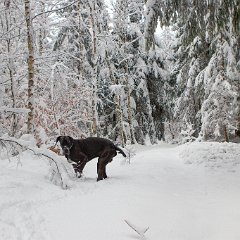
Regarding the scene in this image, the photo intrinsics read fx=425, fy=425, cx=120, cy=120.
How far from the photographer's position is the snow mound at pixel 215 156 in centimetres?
1265

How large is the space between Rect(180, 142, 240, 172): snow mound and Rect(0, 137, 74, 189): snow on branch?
5557mm

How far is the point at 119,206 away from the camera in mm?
7148

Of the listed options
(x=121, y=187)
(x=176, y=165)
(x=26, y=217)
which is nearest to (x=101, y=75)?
(x=176, y=165)

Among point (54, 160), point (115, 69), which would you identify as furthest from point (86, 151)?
point (115, 69)

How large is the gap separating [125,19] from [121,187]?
18864 mm

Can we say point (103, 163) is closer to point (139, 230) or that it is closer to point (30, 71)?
point (139, 230)

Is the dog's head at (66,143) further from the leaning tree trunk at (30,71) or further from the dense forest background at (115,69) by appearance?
the leaning tree trunk at (30,71)

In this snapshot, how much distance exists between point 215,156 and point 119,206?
7268mm

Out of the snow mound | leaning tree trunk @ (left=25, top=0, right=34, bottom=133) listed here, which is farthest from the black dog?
the snow mound

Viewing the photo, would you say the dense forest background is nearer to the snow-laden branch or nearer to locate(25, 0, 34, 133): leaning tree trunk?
locate(25, 0, 34, 133): leaning tree trunk

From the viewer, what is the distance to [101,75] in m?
25.7

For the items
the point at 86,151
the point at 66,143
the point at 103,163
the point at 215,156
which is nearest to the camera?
the point at 66,143

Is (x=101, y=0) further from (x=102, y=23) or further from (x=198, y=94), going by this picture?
(x=198, y=94)

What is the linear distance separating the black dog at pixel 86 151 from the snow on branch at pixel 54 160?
971 mm
